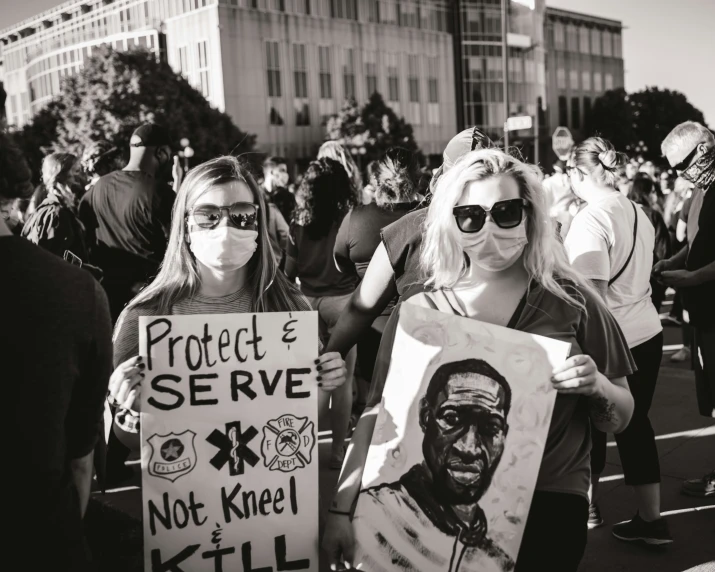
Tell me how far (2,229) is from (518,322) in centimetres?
128

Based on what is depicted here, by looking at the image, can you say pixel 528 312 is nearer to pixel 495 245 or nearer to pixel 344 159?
pixel 495 245

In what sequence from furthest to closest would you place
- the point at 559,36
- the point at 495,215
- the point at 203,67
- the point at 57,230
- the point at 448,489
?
the point at 559,36 → the point at 203,67 → the point at 57,230 → the point at 495,215 → the point at 448,489

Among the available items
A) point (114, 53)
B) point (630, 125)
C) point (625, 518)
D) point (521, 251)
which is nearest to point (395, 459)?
point (521, 251)

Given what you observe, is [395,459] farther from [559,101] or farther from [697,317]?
[559,101]

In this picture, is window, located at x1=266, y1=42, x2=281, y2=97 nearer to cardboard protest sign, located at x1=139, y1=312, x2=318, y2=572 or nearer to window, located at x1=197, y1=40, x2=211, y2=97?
window, located at x1=197, y1=40, x2=211, y2=97

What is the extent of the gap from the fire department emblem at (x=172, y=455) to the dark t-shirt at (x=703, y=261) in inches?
117

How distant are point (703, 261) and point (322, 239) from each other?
2.48m

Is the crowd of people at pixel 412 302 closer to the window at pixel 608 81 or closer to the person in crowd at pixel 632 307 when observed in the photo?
the person in crowd at pixel 632 307

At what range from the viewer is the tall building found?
50250 mm

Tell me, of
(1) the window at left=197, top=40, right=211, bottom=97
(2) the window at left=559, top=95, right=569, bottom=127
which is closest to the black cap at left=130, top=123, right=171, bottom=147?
(1) the window at left=197, top=40, right=211, bottom=97

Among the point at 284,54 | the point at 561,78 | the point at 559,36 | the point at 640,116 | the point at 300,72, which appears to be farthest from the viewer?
the point at 640,116

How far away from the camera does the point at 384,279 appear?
2992 mm

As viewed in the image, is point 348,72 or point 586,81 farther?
point 586,81

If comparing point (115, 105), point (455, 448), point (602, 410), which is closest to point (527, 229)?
point (602, 410)
